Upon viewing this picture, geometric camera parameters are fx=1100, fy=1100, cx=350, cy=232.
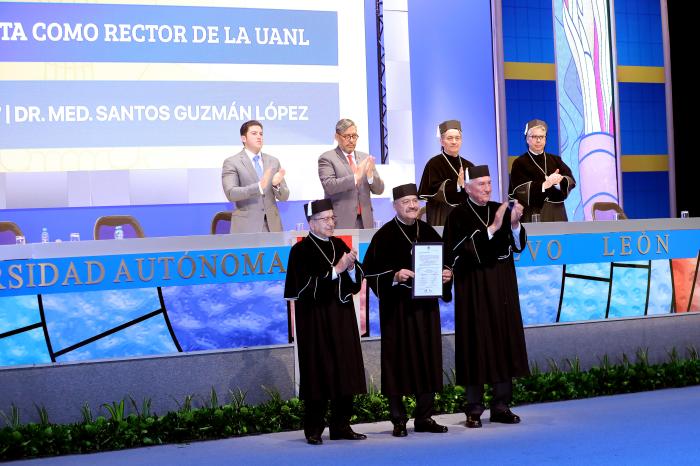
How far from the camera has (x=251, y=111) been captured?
10.2m

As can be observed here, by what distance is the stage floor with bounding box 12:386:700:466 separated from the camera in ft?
17.6

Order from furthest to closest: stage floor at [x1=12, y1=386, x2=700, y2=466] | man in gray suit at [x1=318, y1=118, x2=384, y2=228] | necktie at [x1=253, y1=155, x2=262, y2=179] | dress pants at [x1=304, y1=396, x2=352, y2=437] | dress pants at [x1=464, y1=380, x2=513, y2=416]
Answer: necktie at [x1=253, y1=155, x2=262, y2=179] < man in gray suit at [x1=318, y1=118, x2=384, y2=228] < dress pants at [x1=464, y1=380, x2=513, y2=416] < dress pants at [x1=304, y1=396, x2=352, y2=437] < stage floor at [x1=12, y1=386, x2=700, y2=466]

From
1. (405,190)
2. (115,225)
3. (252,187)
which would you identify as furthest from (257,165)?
(405,190)

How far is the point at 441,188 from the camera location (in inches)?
307

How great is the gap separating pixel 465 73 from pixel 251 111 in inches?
91.0

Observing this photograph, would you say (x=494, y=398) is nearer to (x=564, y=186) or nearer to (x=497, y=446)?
(x=497, y=446)

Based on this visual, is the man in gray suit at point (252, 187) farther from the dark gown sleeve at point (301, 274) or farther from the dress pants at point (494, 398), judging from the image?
the dress pants at point (494, 398)

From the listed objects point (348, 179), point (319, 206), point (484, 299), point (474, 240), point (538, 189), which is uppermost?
point (348, 179)

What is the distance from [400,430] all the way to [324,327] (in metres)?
0.73

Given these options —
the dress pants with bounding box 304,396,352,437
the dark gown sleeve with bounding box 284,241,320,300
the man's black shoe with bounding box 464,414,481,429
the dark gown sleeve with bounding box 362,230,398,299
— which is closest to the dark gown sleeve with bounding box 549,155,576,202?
the dark gown sleeve with bounding box 362,230,398,299

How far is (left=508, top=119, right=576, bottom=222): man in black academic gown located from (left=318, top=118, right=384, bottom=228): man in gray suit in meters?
1.16

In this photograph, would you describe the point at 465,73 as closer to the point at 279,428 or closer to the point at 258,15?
the point at 258,15

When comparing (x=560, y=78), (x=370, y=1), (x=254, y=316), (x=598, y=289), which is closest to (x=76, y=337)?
(x=254, y=316)

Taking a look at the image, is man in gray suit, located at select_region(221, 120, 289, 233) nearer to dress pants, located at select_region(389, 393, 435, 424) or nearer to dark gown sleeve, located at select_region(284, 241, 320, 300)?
dark gown sleeve, located at select_region(284, 241, 320, 300)
